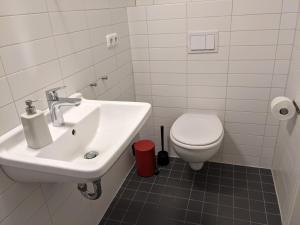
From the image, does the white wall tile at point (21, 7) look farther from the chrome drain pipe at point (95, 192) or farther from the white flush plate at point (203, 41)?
the white flush plate at point (203, 41)

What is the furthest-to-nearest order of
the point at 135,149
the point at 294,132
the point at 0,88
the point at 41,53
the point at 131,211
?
the point at 135,149, the point at 131,211, the point at 294,132, the point at 41,53, the point at 0,88

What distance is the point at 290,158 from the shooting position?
147cm

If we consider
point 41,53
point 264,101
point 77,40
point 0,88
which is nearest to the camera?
point 0,88

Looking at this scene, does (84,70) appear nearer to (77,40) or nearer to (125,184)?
(77,40)

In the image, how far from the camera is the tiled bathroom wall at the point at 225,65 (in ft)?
5.31

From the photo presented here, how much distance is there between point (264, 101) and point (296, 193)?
69cm

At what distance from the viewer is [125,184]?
192 centimetres

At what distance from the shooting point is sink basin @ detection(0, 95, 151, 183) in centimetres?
76

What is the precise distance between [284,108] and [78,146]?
3.77 feet

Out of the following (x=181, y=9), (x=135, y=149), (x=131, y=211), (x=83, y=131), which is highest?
(x=181, y=9)

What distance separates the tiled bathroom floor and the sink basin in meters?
0.73

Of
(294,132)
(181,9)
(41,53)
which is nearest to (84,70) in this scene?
(41,53)

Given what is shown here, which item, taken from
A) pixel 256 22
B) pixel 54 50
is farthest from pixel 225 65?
pixel 54 50

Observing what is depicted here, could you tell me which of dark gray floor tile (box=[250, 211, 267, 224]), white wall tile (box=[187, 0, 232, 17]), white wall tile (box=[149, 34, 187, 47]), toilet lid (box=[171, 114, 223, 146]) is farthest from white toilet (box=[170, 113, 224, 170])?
white wall tile (box=[187, 0, 232, 17])
